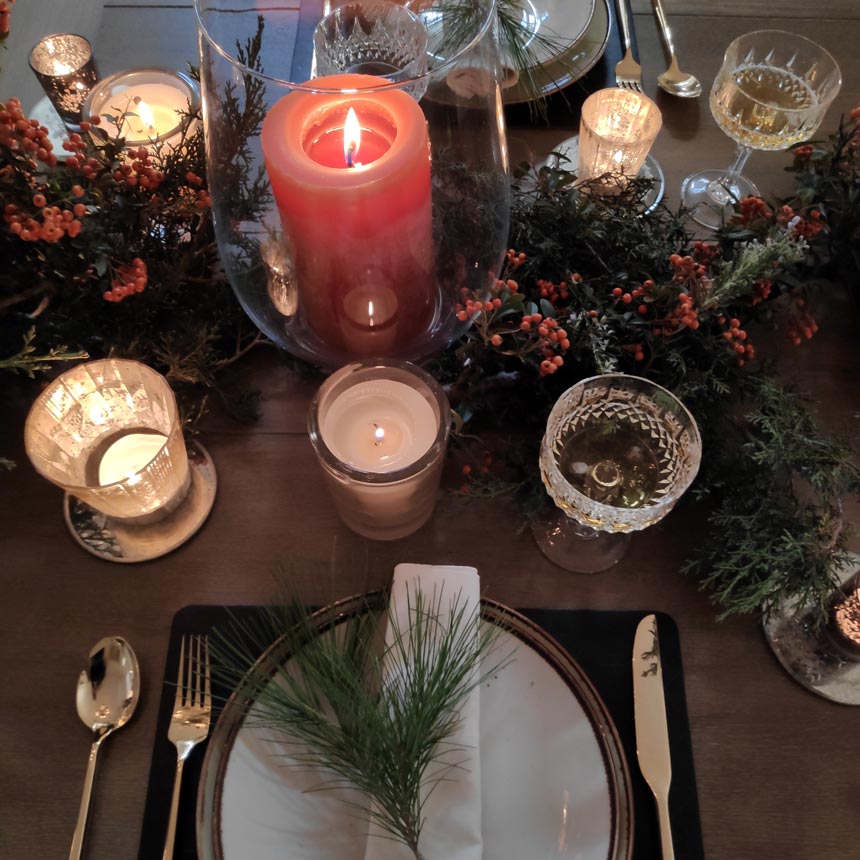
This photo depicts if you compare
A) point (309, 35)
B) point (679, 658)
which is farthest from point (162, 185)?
point (679, 658)

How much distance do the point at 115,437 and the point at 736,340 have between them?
0.55m

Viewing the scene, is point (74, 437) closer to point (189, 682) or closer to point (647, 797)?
point (189, 682)

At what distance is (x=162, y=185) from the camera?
0.66m

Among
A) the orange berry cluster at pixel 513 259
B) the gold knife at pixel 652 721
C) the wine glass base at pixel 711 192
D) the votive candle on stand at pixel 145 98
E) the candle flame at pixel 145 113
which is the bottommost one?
the gold knife at pixel 652 721

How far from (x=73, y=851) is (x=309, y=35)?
2.31ft

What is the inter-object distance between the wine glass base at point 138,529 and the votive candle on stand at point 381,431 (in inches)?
5.2

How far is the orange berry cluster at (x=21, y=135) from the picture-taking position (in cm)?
58

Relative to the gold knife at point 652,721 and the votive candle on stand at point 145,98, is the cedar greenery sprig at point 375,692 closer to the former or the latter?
the gold knife at point 652,721

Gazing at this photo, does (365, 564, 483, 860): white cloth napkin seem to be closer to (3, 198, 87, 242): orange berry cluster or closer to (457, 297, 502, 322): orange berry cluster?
(457, 297, 502, 322): orange berry cluster

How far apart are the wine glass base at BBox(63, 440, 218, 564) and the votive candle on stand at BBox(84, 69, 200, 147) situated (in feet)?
1.24

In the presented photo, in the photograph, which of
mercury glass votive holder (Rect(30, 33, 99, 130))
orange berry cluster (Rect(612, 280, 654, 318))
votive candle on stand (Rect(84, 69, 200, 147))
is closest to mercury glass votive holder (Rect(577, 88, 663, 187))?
orange berry cluster (Rect(612, 280, 654, 318))

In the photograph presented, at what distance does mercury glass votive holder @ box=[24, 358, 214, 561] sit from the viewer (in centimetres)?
62

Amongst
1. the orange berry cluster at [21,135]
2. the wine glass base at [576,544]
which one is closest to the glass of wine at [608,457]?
the wine glass base at [576,544]

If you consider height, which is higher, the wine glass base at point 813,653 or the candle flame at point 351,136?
the candle flame at point 351,136
